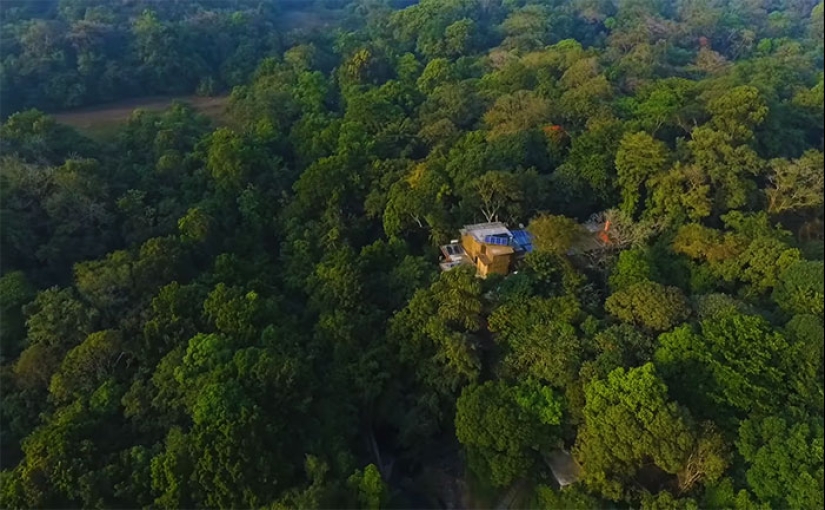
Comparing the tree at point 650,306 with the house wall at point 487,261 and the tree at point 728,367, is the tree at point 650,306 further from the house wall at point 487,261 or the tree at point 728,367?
the house wall at point 487,261

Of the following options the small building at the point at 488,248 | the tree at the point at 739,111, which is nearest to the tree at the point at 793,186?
the tree at the point at 739,111

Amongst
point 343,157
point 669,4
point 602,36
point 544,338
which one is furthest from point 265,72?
point 669,4

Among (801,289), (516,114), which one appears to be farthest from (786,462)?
(516,114)

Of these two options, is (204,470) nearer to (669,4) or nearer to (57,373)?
(57,373)

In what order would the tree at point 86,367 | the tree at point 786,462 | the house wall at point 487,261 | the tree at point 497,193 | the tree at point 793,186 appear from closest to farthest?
the tree at point 786,462 < the tree at point 86,367 < the tree at point 793,186 < the house wall at point 487,261 < the tree at point 497,193

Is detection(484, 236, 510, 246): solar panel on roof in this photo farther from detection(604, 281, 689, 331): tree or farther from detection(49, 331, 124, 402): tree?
detection(49, 331, 124, 402): tree

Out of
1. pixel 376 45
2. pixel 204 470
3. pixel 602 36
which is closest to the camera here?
pixel 204 470
